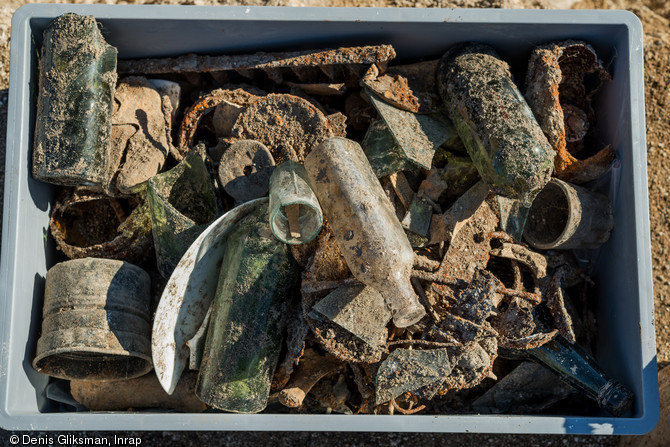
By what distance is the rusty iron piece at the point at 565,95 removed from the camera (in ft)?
6.72

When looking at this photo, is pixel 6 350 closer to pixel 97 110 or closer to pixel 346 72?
pixel 97 110

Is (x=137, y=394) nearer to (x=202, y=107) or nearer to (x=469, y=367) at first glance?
(x=202, y=107)

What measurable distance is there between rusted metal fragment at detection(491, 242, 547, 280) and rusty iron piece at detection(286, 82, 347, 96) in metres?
0.76

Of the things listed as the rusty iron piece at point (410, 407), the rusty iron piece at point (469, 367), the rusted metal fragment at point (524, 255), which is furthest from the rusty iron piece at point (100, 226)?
the rusted metal fragment at point (524, 255)

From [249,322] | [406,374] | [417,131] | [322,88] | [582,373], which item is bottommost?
[582,373]

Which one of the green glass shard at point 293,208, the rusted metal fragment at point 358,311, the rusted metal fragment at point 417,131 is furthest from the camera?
the rusted metal fragment at point 417,131

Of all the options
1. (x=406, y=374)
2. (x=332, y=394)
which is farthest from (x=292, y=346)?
(x=406, y=374)

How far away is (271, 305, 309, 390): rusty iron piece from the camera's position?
1978 mm

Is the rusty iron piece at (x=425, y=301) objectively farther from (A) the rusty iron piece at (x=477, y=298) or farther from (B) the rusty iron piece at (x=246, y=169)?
(B) the rusty iron piece at (x=246, y=169)

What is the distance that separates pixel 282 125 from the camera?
212 cm

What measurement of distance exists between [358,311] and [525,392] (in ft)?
2.37

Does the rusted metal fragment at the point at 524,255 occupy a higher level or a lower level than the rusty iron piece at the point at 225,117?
lower

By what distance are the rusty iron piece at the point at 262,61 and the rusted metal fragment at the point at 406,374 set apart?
98 cm

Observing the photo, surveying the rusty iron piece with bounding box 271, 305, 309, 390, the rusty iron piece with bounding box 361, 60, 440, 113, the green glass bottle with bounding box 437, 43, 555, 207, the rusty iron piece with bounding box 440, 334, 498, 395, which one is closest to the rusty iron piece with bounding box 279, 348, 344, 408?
the rusty iron piece with bounding box 271, 305, 309, 390
